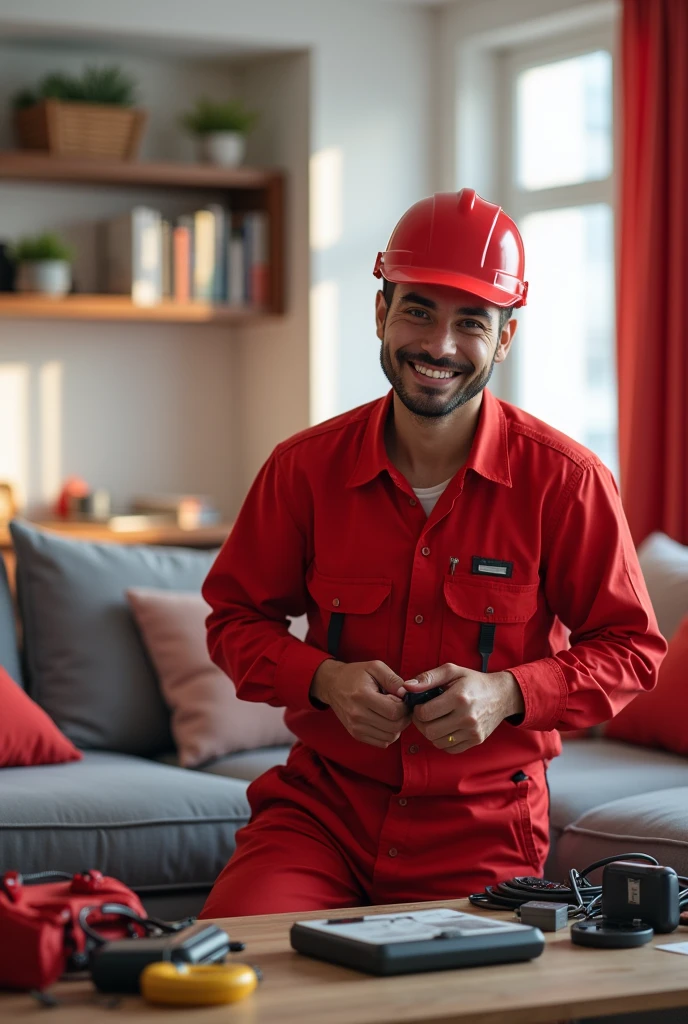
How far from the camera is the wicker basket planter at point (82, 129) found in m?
4.69

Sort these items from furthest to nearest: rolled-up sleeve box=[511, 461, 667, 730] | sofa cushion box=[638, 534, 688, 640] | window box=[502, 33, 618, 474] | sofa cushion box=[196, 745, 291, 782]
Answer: window box=[502, 33, 618, 474] → sofa cushion box=[638, 534, 688, 640] → sofa cushion box=[196, 745, 291, 782] → rolled-up sleeve box=[511, 461, 667, 730]

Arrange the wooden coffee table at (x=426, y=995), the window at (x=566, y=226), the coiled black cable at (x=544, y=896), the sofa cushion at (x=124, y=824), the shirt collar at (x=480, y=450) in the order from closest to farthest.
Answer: the wooden coffee table at (x=426, y=995) → the coiled black cable at (x=544, y=896) → the shirt collar at (x=480, y=450) → the sofa cushion at (x=124, y=824) → the window at (x=566, y=226)

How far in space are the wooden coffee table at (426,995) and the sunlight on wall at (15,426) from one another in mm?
3667

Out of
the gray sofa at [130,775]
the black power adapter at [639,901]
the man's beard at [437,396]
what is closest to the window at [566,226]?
the gray sofa at [130,775]

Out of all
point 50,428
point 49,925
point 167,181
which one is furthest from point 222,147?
point 49,925

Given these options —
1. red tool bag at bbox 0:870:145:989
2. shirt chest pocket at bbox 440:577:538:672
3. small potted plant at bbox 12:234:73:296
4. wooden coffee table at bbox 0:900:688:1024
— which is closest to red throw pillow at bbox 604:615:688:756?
shirt chest pocket at bbox 440:577:538:672

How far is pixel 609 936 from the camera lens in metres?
1.62

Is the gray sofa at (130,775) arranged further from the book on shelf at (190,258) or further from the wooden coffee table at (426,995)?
the book on shelf at (190,258)

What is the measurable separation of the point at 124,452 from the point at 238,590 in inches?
120

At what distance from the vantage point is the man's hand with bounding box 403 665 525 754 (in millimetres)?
1918

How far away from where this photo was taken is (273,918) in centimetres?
173

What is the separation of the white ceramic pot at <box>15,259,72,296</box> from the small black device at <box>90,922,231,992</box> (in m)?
3.56

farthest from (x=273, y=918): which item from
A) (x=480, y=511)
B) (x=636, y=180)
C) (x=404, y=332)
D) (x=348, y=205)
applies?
(x=348, y=205)

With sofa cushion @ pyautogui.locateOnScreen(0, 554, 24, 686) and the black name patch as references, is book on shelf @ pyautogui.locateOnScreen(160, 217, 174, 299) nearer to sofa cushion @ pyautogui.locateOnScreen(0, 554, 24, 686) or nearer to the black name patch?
sofa cushion @ pyautogui.locateOnScreen(0, 554, 24, 686)
